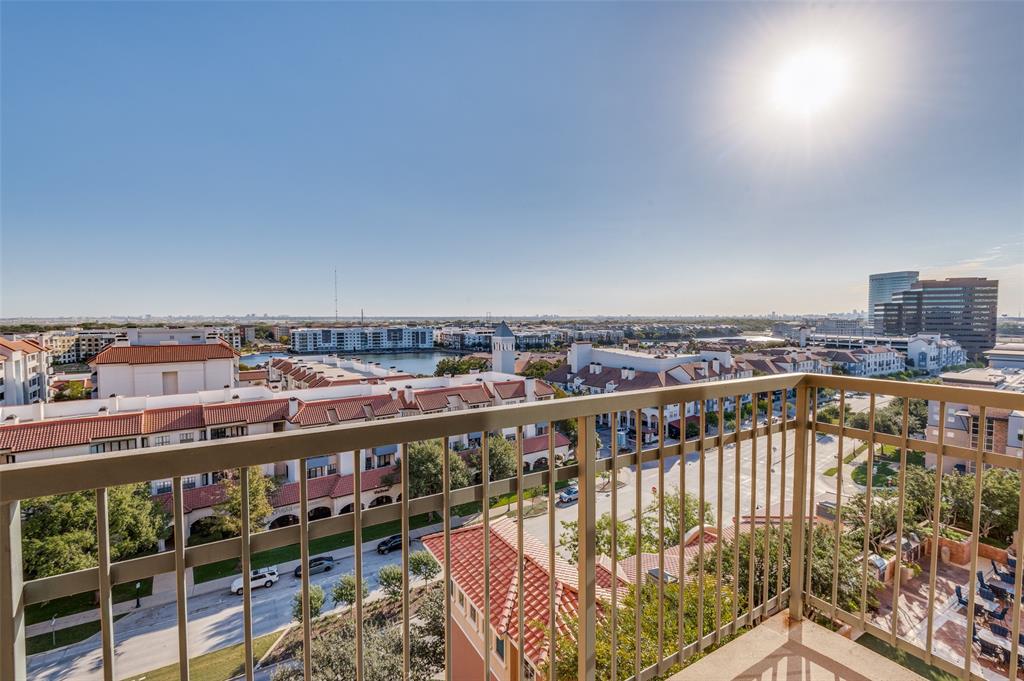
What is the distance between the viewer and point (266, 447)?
83 cm

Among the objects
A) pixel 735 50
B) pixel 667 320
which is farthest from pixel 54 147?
pixel 667 320


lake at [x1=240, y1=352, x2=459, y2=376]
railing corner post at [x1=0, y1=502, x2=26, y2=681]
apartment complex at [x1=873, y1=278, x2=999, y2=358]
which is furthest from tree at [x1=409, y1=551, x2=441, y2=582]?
lake at [x1=240, y1=352, x2=459, y2=376]

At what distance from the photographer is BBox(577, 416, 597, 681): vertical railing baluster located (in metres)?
1.24

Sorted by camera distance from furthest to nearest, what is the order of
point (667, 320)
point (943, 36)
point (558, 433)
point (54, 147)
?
1. point (667, 320)
2. point (54, 147)
3. point (943, 36)
4. point (558, 433)

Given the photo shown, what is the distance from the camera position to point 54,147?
8242mm

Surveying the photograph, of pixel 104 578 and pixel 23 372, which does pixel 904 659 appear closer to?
pixel 104 578

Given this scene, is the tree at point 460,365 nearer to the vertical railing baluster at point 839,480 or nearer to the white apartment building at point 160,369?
the white apartment building at point 160,369

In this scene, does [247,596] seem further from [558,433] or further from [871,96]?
[871,96]

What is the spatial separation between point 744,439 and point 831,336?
1163 cm

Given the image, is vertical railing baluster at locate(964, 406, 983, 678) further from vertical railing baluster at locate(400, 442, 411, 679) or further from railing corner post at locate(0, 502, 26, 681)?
railing corner post at locate(0, 502, 26, 681)

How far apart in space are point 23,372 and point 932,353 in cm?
1836

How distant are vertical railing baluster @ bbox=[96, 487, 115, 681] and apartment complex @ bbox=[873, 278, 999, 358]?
252 inches

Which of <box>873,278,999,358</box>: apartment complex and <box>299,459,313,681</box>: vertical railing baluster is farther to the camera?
<box>873,278,999,358</box>: apartment complex

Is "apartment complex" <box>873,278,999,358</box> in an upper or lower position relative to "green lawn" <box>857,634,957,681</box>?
upper
